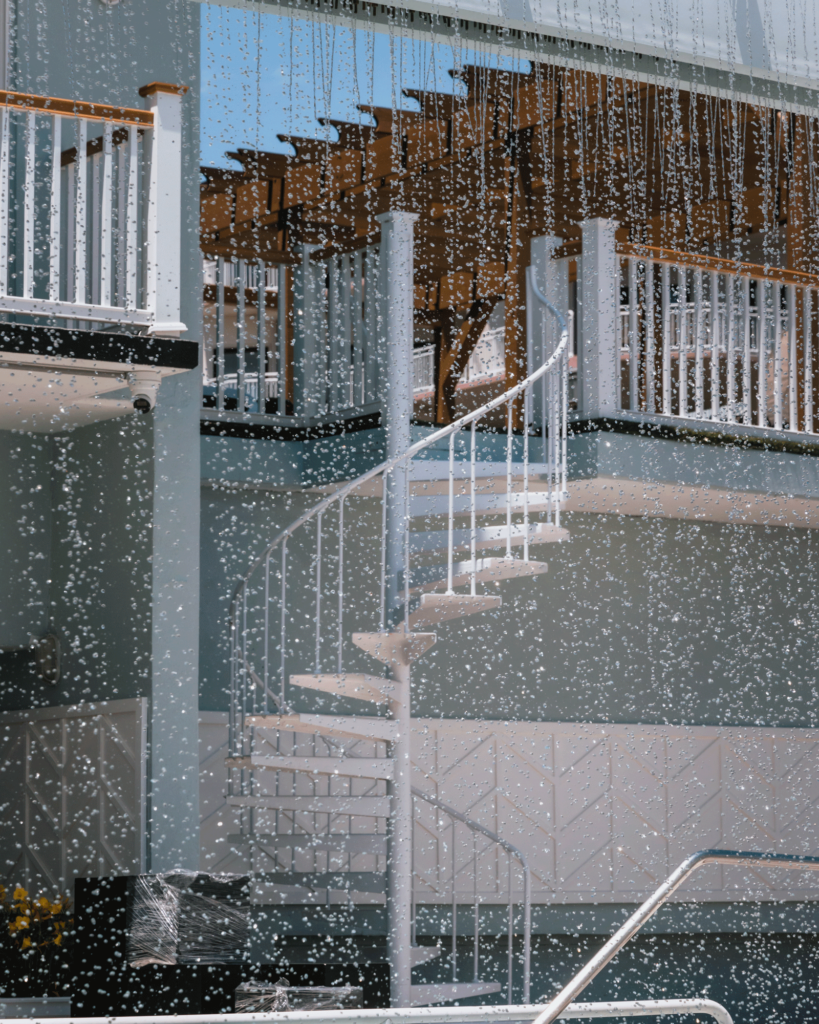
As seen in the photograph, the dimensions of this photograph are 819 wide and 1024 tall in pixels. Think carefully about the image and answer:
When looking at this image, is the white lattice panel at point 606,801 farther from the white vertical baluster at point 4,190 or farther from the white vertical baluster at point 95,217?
the white vertical baluster at point 4,190

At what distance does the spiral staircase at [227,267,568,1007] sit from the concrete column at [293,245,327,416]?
0.59 metres

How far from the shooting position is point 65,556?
778 cm

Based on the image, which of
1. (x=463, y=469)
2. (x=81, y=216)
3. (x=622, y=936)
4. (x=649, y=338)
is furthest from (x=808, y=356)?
(x=622, y=936)

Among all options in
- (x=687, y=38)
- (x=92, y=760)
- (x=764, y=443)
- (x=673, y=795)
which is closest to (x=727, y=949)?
(x=673, y=795)

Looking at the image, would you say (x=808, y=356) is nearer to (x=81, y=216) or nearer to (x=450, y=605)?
(x=450, y=605)

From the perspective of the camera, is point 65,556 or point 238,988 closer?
point 238,988

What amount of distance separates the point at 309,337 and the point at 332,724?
233cm

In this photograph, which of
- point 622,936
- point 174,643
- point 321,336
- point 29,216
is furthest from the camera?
point 321,336

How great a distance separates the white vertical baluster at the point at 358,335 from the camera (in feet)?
27.0

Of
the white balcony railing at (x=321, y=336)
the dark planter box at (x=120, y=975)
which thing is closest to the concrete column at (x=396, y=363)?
the white balcony railing at (x=321, y=336)

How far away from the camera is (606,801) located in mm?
9734

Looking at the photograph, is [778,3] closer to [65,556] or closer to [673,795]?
[673,795]

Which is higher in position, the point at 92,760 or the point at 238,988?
the point at 92,760

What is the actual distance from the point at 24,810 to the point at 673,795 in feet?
13.8
